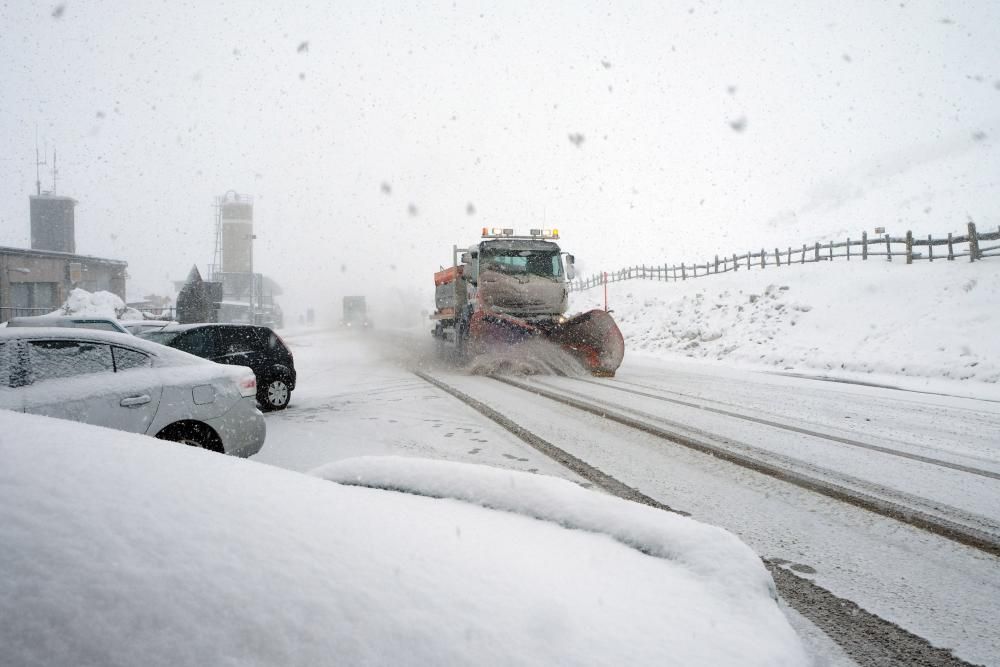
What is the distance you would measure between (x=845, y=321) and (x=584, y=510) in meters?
20.1

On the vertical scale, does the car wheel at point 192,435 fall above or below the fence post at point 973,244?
below

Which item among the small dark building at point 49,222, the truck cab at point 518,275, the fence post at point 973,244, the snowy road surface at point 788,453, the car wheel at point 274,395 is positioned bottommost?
the snowy road surface at point 788,453

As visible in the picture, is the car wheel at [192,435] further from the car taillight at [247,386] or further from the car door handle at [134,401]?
the car taillight at [247,386]

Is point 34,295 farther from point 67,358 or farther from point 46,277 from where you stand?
point 67,358

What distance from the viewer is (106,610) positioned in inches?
35.9

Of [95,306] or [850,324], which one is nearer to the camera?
[850,324]

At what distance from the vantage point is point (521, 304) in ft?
50.0

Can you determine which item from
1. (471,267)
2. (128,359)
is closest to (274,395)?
(128,359)

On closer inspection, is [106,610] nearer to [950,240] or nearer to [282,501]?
[282,501]

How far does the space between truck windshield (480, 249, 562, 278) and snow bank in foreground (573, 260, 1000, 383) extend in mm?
6951

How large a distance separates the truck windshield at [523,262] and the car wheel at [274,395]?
7162 millimetres

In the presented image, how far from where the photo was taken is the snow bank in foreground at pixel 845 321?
575 inches

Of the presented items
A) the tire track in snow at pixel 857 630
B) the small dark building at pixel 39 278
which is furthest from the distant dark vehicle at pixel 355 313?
the tire track in snow at pixel 857 630

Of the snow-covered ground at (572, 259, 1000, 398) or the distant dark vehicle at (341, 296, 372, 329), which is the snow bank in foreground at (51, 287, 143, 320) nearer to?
the snow-covered ground at (572, 259, 1000, 398)
